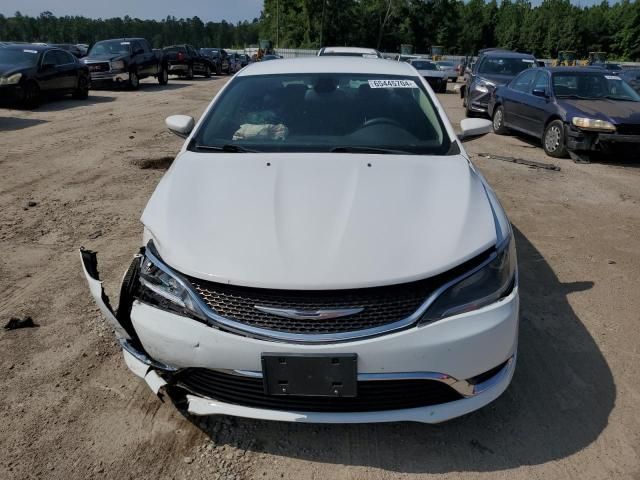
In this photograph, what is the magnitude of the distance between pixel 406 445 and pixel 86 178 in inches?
233

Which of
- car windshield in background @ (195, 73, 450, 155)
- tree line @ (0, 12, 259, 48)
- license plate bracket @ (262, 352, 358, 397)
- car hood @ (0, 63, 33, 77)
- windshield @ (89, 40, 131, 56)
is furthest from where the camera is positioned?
tree line @ (0, 12, 259, 48)

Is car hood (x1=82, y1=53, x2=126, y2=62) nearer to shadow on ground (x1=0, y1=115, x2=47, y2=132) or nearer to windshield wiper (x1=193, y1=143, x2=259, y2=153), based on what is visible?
shadow on ground (x1=0, y1=115, x2=47, y2=132)

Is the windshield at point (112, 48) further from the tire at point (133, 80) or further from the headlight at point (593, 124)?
the headlight at point (593, 124)

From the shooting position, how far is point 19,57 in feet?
44.1

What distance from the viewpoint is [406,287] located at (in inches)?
83.7

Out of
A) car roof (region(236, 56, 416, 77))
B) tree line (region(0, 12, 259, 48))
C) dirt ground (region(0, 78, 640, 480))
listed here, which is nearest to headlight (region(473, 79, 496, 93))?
dirt ground (region(0, 78, 640, 480))

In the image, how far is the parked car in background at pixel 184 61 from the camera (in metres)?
26.0

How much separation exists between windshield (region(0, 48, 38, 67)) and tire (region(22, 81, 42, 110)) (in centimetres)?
57

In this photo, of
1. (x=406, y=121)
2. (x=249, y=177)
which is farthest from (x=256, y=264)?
(x=406, y=121)

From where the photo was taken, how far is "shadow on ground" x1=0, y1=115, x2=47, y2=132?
Result: 34.3ft

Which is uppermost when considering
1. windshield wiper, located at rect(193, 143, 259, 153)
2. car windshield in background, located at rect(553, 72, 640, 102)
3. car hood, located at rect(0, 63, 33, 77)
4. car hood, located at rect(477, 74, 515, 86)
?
windshield wiper, located at rect(193, 143, 259, 153)

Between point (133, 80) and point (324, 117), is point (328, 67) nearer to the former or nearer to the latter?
point (324, 117)

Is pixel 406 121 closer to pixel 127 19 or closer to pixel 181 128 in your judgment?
pixel 181 128

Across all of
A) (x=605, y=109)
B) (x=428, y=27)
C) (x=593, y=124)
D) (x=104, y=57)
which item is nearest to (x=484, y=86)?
(x=605, y=109)
